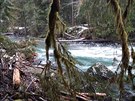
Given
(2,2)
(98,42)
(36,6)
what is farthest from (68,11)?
(2,2)

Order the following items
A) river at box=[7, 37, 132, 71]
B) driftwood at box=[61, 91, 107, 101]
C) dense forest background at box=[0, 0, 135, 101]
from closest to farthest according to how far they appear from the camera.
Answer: dense forest background at box=[0, 0, 135, 101]
driftwood at box=[61, 91, 107, 101]
river at box=[7, 37, 132, 71]

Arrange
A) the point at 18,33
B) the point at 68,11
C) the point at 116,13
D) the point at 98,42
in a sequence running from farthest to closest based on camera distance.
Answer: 1. the point at 68,11
2. the point at 18,33
3. the point at 98,42
4. the point at 116,13

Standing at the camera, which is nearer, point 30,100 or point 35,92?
point 30,100

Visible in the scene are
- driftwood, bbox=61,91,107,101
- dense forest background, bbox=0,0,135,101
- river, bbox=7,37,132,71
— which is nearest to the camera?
dense forest background, bbox=0,0,135,101

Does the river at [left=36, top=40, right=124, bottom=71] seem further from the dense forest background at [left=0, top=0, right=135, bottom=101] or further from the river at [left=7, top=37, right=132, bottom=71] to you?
the dense forest background at [left=0, top=0, right=135, bottom=101]

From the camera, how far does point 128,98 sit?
26.5ft

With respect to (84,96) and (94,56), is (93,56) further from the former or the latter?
(84,96)

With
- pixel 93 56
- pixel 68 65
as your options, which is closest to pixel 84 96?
pixel 68 65

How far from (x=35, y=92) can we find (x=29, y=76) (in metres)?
1.01

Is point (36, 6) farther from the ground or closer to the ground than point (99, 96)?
farther from the ground

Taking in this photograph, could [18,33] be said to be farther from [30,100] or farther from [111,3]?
[111,3]

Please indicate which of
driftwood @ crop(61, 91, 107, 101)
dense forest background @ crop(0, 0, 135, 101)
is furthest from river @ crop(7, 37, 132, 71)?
driftwood @ crop(61, 91, 107, 101)

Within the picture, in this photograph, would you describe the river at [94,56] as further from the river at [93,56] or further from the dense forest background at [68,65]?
the dense forest background at [68,65]

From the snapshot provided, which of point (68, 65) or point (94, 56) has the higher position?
point (68, 65)
